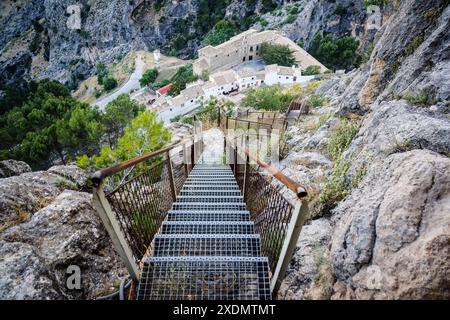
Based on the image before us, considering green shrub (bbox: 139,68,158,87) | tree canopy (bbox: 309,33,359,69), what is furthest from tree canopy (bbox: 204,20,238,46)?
tree canopy (bbox: 309,33,359,69)

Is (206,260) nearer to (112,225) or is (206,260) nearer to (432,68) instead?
(112,225)

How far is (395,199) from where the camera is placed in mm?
2107

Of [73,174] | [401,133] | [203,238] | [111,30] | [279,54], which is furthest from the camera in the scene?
[111,30]

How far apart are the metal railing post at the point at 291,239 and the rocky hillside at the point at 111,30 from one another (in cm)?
5247

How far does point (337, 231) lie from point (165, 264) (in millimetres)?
1948

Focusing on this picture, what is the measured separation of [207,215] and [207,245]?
2.57ft

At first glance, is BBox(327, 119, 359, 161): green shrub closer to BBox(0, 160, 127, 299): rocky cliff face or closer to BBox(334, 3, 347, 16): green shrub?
BBox(0, 160, 127, 299): rocky cliff face

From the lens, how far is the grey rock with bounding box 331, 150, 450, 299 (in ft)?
5.49

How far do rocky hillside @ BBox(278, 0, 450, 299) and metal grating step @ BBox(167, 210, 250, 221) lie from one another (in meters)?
0.99

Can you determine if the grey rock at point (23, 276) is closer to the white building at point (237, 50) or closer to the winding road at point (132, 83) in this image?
the white building at point (237, 50)

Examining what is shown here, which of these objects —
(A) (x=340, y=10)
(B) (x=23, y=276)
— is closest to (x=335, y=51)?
(A) (x=340, y=10)

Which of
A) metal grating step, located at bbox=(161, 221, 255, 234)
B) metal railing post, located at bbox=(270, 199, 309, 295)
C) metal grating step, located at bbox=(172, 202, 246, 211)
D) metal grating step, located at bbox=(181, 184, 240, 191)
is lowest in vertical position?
metal grating step, located at bbox=(181, 184, 240, 191)

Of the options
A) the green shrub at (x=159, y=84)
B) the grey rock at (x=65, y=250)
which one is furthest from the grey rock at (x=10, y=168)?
the green shrub at (x=159, y=84)

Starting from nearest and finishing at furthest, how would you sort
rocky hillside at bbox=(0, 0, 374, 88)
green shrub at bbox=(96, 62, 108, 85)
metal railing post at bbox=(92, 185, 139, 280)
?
metal railing post at bbox=(92, 185, 139, 280) → green shrub at bbox=(96, 62, 108, 85) → rocky hillside at bbox=(0, 0, 374, 88)
